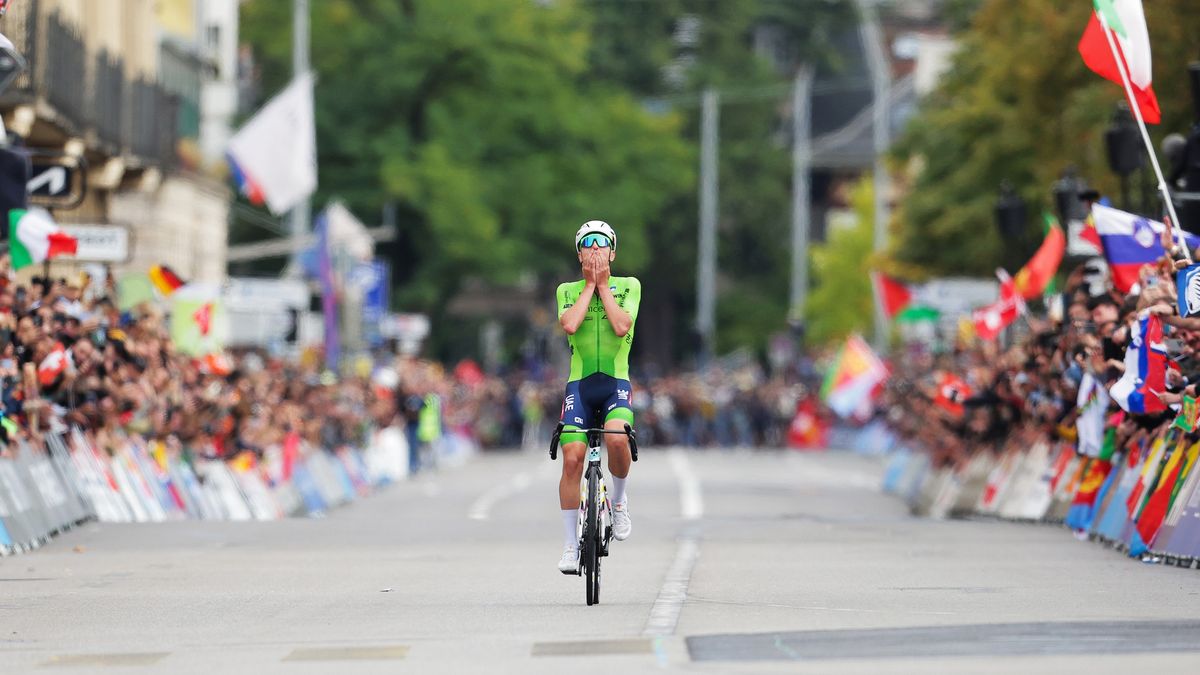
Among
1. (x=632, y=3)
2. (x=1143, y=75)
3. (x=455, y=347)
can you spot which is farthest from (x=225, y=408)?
(x=632, y=3)

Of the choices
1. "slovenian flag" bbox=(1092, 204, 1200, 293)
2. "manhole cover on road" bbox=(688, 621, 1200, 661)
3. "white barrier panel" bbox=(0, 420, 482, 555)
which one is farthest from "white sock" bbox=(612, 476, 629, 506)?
"slovenian flag" bbox=(1092, 204, 1200, 293)

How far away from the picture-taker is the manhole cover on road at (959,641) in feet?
40.1

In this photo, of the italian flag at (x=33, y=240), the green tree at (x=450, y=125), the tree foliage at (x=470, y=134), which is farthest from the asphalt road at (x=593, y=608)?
the tree foliage at (x=470, y=134)

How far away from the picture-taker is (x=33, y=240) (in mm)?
24812

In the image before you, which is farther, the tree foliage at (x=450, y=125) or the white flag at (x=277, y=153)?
the tree foliage at (x=450, y=125)

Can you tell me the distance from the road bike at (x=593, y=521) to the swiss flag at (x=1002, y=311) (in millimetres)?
16309

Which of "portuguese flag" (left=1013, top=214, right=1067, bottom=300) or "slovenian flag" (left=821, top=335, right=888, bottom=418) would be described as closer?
"portuguese flag" (left=1013, top=214, right=1067, bottom=300)

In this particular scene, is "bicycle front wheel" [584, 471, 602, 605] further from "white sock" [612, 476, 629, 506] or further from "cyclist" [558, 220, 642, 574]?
"white sock" [612, 476, 629, 506]

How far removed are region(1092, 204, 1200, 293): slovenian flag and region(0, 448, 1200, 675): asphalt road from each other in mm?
2147

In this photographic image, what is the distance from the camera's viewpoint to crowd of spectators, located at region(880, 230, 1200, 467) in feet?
64.8

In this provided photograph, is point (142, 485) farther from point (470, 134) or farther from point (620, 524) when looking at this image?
point (470, 134)

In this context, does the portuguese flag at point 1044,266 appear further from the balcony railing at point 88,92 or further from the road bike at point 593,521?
the road bike at point 593,521

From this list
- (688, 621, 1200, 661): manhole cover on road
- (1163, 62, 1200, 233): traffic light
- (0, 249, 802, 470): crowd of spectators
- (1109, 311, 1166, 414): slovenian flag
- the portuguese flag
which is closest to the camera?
(688, 621, 1200, 661): manhole cover on road

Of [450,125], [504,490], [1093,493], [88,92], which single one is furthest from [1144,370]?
[450,125]
